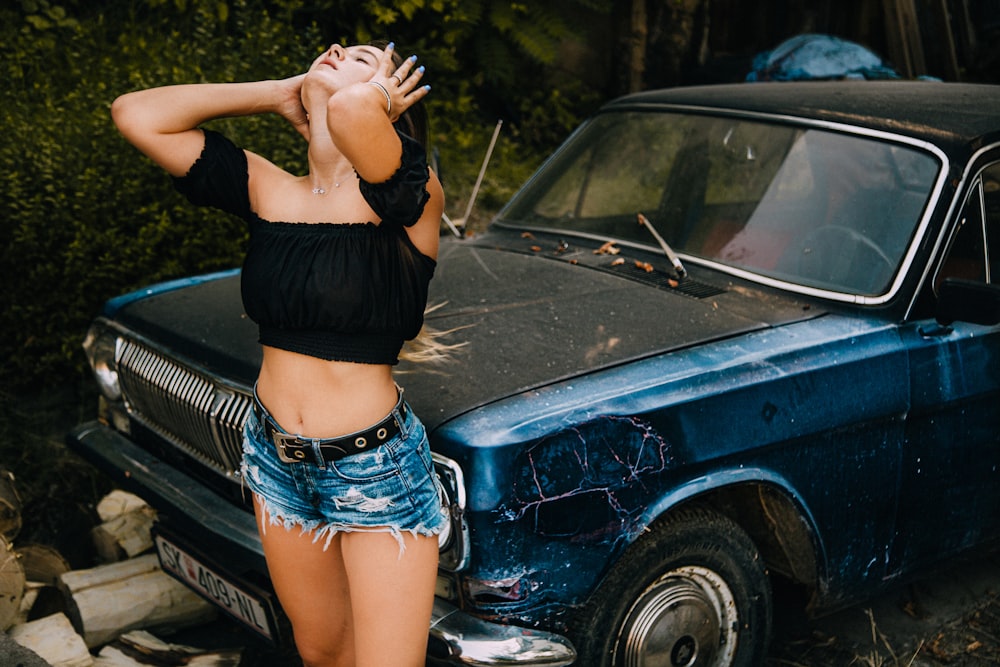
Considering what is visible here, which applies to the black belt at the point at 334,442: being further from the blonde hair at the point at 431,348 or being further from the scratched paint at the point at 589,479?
the blonde hair at the point at 431,348

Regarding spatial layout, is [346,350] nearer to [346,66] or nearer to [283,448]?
[283,448]

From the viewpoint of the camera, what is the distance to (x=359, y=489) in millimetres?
2166

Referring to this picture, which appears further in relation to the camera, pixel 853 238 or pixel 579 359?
pixel 853 238

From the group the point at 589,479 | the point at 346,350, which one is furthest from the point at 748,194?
the point at 346,350

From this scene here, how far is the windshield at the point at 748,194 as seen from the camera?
11.1 feet

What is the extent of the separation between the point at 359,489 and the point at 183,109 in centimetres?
94

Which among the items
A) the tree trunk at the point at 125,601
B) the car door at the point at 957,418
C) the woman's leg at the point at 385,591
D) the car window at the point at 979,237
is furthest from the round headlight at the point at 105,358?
the car window at the point at 979,237

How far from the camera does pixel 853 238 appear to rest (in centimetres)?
341

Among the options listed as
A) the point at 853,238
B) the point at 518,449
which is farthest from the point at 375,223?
the point at 853,238

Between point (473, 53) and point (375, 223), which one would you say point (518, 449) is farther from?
point (473, 53)

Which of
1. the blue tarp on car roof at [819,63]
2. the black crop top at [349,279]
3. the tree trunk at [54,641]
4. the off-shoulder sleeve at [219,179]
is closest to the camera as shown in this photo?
the black crop top at [349,279]

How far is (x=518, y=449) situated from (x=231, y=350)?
106 centimetres

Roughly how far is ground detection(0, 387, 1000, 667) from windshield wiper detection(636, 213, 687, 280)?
111 cm

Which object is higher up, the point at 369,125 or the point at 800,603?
the point at 369,125
